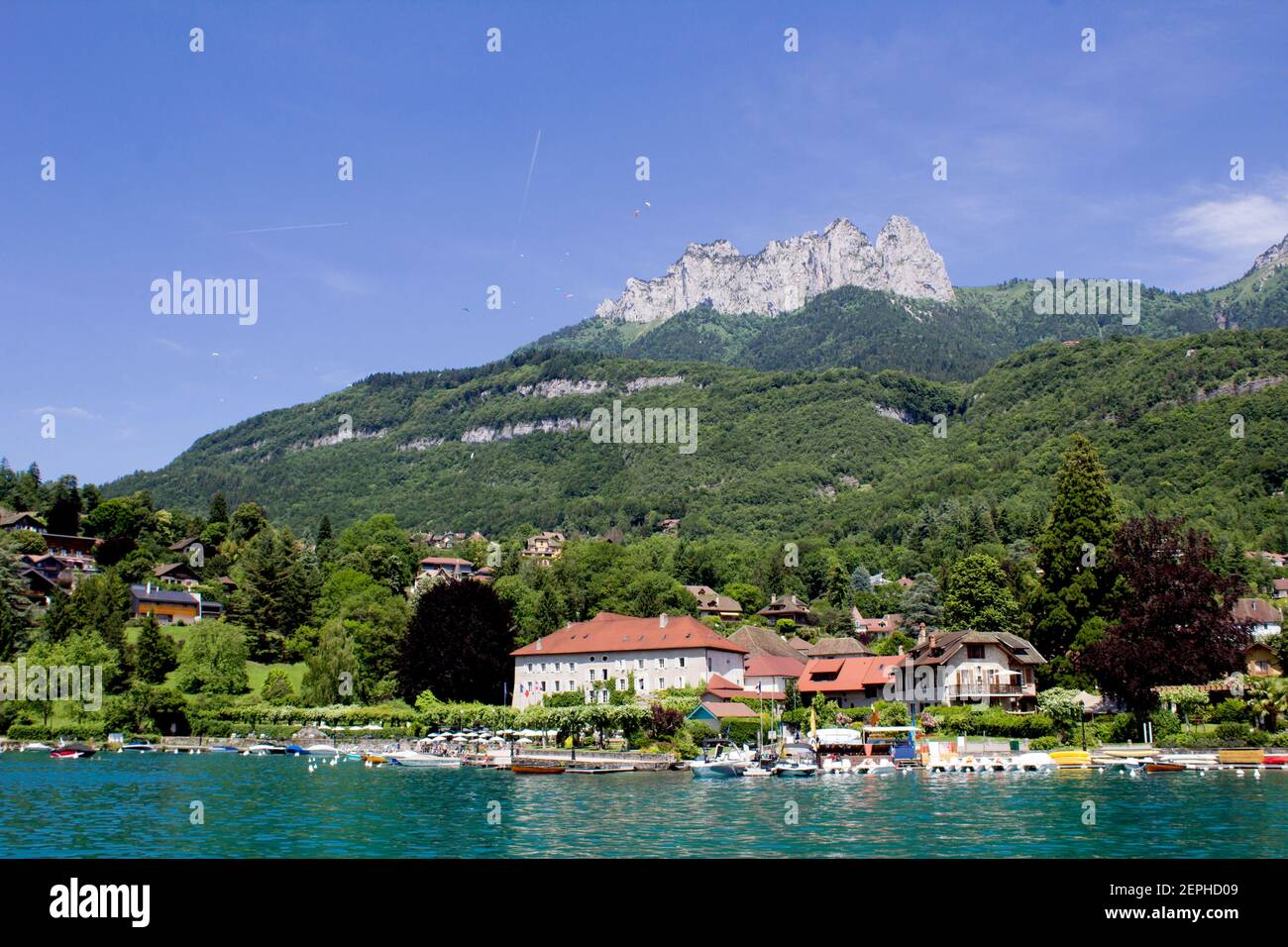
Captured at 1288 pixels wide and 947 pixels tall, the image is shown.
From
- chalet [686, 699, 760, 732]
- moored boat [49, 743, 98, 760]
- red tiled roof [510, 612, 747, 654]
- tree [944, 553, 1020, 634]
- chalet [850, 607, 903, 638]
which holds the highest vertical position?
tree [944, 553, 1020, 634]

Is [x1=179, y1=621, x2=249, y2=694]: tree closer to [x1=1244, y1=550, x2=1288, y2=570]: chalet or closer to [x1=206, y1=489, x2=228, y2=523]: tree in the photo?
[x1=206, y1=489, x2=228, y2=523]: tree

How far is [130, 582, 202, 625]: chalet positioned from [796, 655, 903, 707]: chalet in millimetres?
60608

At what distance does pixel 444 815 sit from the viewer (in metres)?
37.5

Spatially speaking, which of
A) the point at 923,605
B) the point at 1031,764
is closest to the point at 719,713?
the point at 1031,764

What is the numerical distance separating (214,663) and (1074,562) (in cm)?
6482

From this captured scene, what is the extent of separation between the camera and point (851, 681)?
74.4 meters

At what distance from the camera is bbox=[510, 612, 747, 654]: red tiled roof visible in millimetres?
77438

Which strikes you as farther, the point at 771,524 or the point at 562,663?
the point at 771,524

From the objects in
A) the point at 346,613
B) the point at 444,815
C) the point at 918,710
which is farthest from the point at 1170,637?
the point at 346,613

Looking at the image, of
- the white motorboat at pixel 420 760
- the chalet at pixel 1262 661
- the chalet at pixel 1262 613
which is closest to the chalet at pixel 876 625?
the chalet at pixel 1262 613

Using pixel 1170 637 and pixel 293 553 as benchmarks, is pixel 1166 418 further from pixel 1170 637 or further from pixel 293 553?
pixel 293 553

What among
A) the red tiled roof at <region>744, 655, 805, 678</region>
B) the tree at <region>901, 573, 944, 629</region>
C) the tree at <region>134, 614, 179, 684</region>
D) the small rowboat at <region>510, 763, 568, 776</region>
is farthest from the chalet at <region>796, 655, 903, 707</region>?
the tree at <region>134, 614, 179, 684</region>

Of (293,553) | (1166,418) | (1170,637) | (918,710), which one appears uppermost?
(1166,418)
